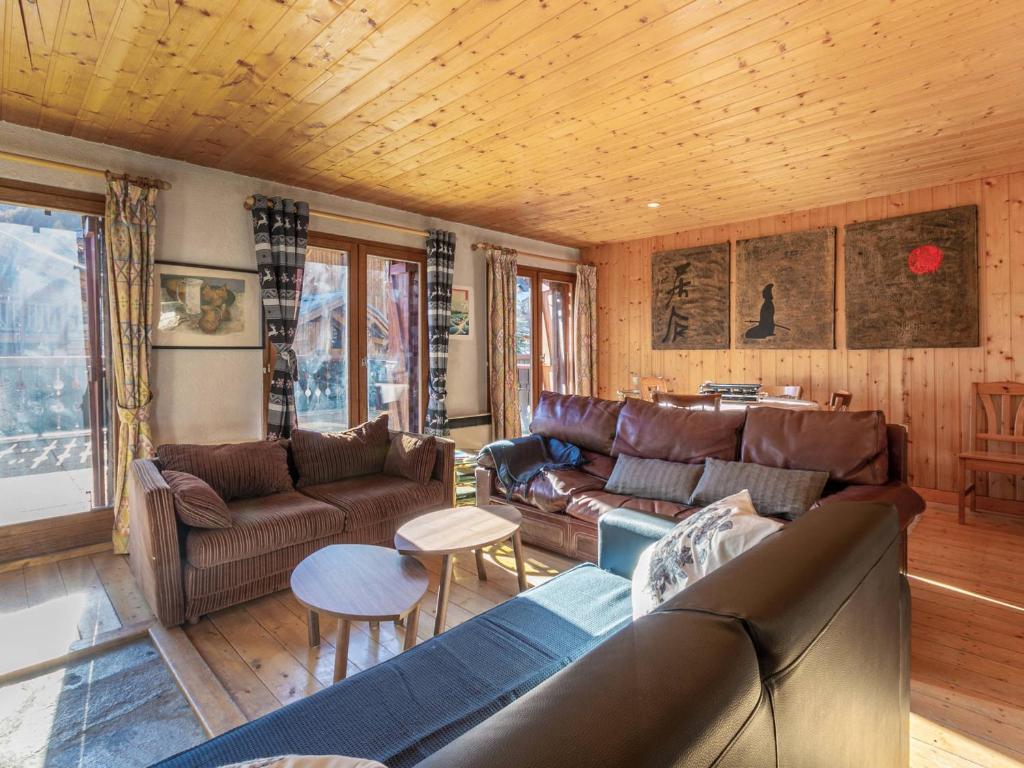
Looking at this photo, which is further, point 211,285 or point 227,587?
point 211,285

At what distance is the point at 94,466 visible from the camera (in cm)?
349

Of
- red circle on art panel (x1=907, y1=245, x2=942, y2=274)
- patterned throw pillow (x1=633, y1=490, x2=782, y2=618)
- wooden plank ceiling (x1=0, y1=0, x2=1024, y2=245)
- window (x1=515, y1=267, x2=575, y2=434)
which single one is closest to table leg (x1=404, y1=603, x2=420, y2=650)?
patterned throw pillow (x1=633, y1=490, x2=782, y2=618)

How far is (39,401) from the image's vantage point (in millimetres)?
3309

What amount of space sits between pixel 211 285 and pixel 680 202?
3745 mm

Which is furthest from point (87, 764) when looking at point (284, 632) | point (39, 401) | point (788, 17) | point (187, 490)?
point (788, 17)

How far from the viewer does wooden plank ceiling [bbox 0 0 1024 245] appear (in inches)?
83.9

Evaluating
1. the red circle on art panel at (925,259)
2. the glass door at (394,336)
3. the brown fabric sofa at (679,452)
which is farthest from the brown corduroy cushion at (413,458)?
the red circle on art panel at (925,259)

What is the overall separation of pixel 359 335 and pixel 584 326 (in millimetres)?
2861

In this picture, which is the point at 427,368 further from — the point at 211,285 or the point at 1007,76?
the point at 1007,76

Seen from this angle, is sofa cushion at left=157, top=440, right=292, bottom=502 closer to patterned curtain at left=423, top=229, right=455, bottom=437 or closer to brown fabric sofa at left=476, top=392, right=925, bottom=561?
brown fabric sofa at left=476, top=392, right=925, bottom=561

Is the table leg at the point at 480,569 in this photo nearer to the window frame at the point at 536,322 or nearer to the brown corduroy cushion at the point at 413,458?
the brown corduroy cushion at the point at 413,458

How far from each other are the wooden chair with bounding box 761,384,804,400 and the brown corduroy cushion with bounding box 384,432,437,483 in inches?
124

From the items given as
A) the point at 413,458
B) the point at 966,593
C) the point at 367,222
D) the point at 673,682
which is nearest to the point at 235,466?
the point at 413,458

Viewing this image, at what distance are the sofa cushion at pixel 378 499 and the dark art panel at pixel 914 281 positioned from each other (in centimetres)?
385
